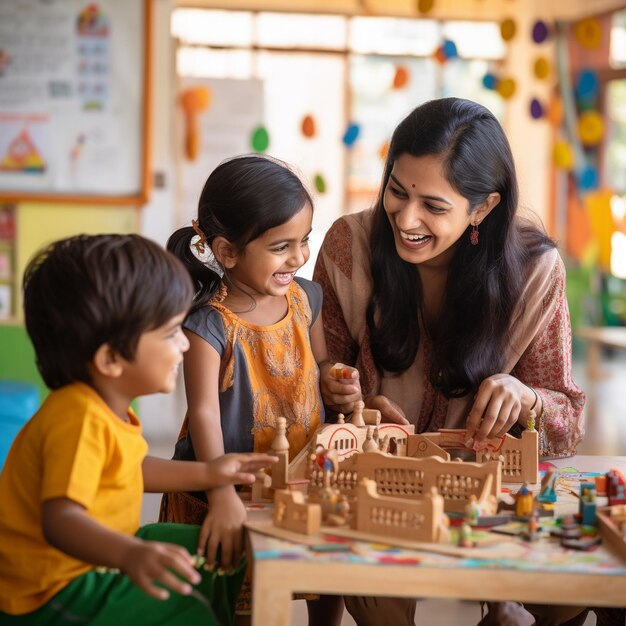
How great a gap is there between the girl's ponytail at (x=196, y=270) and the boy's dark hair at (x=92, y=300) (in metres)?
0.36

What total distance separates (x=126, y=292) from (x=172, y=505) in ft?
1.89

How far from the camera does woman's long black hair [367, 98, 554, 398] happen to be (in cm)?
201

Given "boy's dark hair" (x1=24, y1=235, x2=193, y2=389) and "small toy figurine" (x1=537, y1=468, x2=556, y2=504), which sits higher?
"boy's dark hair" (x1=24, y1=235, x2=193, y2=389)

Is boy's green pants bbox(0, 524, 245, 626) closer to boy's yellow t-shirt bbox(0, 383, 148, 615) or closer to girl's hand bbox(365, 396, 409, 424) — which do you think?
boy's yellow t-shirt bbox(0, 383, 148, 615)

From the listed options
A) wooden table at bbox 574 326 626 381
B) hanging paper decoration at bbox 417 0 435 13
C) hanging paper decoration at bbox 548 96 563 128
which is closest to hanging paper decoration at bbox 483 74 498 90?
hanging paper decoration at bbox 548 96 563 128

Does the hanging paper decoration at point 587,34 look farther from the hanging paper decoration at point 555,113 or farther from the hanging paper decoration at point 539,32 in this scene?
the hanging paper decoration at point 555,113

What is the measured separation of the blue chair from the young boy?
1.80 m

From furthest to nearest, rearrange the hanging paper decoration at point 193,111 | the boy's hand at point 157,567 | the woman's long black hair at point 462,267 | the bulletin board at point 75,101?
1. the hanging paper decoration at point 193,111
2. the bulletin board at point 75,101
3. the woman's long black hair at point 462,267
4. the boy's hand at point 157,567

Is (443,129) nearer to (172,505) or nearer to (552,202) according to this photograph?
(172,505)

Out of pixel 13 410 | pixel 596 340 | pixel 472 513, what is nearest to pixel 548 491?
pixel 472 513

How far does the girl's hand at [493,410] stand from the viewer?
68.2 inches

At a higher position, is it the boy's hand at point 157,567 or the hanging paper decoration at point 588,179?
the hanging paper decoration at point 588,179

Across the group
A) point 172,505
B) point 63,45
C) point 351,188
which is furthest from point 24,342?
point 351,188

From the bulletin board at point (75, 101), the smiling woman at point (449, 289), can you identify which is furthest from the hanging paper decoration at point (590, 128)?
the smiling woman at point (449, 289)
